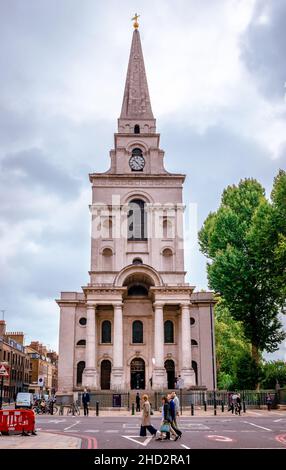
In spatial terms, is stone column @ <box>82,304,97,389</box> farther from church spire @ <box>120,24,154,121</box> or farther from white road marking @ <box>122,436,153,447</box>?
white road marking @ <box>122,436,153,447</box>

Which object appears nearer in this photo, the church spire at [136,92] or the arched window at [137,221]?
the arched window at [137,221]

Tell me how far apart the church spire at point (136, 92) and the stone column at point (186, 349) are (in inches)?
887

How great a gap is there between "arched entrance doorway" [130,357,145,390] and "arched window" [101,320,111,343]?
321 cm

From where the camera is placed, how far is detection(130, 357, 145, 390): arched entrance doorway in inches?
1895

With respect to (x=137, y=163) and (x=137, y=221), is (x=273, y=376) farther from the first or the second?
(x=137, y=163)

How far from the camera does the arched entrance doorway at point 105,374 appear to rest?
4731cm

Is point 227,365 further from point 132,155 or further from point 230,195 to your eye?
point 132,155

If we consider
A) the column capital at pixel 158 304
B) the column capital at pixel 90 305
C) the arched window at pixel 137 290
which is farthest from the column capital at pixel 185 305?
the column capital at pixel 90 305

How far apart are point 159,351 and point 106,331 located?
631cm

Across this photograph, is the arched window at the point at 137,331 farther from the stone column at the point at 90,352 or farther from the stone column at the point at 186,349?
the stone column at the point at 186,349

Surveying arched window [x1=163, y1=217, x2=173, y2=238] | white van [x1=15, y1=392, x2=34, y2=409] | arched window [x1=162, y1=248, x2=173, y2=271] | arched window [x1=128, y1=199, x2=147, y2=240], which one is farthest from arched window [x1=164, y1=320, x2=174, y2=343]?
white van [x1=15, y1=392, x2=34, y2=409]

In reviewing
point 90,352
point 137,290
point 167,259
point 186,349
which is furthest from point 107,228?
point 186,349

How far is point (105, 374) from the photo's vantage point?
47844mm

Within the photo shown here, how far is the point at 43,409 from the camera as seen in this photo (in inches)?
1422
